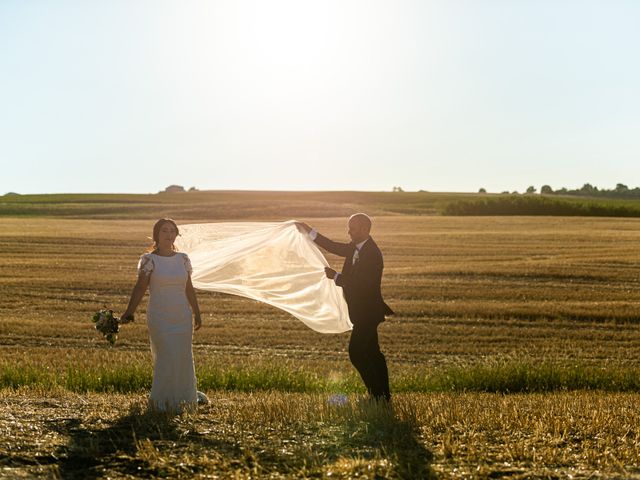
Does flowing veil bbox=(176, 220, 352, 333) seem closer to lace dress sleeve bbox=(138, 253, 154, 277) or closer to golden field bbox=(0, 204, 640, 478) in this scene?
golden field bbox=(0, 204, 640, 478)

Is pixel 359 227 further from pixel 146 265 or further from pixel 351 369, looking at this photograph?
pixel 351 369

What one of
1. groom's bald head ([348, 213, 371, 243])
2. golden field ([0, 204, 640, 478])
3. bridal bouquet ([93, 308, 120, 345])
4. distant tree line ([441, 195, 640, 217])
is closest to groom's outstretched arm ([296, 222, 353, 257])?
groom's bald head ([348, 213, 371, 243])

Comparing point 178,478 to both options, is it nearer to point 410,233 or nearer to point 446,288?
point 446,288

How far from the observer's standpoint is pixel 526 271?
29.0 meters

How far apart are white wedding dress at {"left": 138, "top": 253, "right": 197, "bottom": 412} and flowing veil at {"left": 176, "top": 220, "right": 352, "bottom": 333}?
1.82 metres

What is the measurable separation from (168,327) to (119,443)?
253 centimetres

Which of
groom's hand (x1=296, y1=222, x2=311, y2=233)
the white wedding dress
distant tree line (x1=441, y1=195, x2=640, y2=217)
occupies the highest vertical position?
distant tree line (x1=441, y1=195, x2=640, y2=217)

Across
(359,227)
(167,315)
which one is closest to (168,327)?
(167,315)

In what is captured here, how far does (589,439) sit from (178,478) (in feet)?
12.3

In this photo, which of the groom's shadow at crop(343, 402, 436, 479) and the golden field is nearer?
the groom's shadow at crop(343, 402, 436, 479)

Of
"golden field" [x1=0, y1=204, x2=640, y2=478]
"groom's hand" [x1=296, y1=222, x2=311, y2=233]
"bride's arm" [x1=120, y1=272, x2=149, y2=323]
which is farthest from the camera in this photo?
"groom's hand" [x1=296, y1=222, x2=311, y2=233]

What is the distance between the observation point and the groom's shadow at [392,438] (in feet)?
22.5

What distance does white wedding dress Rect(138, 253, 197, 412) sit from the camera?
9.92 metres

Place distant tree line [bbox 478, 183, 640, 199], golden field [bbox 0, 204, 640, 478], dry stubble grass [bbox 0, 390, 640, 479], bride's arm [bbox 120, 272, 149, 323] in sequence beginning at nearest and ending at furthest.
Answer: dry stubble grass [bbox 0, 390, 640, 479]
golden field [bbox 0, 204, 640, 478]
bride's arm [bbox 120, 272, 149, 323]
distant tree line [bbox 478, 183, 640, 199]
